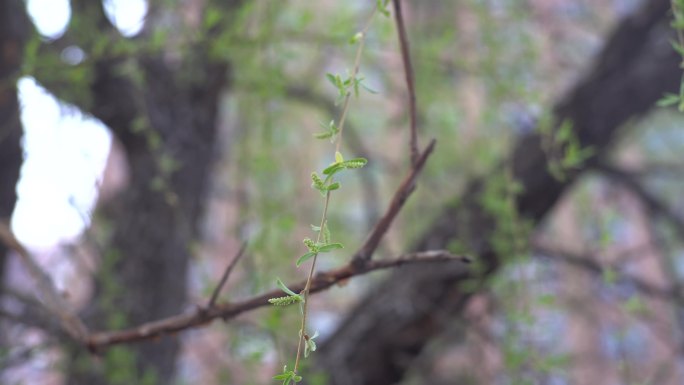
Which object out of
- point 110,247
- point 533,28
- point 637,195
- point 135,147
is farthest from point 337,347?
point 533,28

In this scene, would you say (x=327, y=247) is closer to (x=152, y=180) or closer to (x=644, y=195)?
(x=152, y=180)

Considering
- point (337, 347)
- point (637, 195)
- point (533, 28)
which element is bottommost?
point (337, 347)

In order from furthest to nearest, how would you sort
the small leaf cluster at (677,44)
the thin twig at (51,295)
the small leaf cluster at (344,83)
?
the thin twig at (51,295) → the small leaf cluster at (677,44) → the small leaf cluster at (344,83)

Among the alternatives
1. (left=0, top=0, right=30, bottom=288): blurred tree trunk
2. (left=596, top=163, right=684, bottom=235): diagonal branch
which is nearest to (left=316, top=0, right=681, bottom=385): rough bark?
(left=596, top=163, right=684, bottom=235): diagonal branch

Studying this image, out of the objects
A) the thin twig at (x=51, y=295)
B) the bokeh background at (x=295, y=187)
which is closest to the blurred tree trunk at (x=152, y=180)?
the bokeh background at (x=295, y=187)

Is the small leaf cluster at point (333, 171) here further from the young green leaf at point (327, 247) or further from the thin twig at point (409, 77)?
the thin twig at point (409, 77)

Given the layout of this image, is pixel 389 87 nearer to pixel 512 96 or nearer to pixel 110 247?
pixel 512 96

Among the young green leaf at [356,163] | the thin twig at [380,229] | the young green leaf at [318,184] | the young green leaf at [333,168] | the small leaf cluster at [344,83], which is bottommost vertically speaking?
the thin twig at [380,229]
